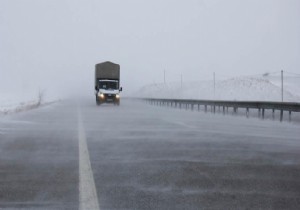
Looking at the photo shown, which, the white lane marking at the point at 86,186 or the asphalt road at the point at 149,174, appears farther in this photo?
the asphalt road at the point at 149,174

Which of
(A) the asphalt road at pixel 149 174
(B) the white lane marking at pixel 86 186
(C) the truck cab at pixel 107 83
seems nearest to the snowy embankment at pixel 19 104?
(C) the truck cab at pixel 107 83

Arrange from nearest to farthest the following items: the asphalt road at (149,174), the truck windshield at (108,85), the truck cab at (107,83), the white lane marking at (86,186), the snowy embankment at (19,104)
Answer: the white lane marking at (86,186), the asphalt road at (149,174), the snowy embankment at (19,104), the truck cab at (107,83), the truck windshield at (108,85)

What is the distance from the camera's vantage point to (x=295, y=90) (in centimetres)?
8256

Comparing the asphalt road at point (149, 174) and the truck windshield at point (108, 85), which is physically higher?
the truck windshield at point (108, 85)

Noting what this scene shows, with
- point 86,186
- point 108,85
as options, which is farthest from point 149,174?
point 108,85

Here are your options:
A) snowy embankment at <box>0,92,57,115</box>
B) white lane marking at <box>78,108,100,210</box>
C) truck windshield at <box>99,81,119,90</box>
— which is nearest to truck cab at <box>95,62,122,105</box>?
truck windshield at <box>99,81,119,90</box>

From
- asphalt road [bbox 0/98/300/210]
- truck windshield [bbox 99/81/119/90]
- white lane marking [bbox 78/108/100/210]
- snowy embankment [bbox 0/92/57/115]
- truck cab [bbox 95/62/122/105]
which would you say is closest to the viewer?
white lane marking [bbox 78/108/100/210]

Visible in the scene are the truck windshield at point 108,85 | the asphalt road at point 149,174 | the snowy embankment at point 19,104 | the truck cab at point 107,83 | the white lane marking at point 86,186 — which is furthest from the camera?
the truck windshield at point 108,85

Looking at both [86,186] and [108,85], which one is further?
[108,85]

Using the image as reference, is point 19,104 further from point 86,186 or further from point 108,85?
point 86,186

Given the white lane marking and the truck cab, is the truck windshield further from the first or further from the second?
the white lane marking

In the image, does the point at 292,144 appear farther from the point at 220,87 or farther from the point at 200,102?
the point at 220,87

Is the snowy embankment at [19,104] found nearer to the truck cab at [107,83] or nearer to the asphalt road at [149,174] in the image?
the truck cab at [107,83]

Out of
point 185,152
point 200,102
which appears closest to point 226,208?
point 185,152
